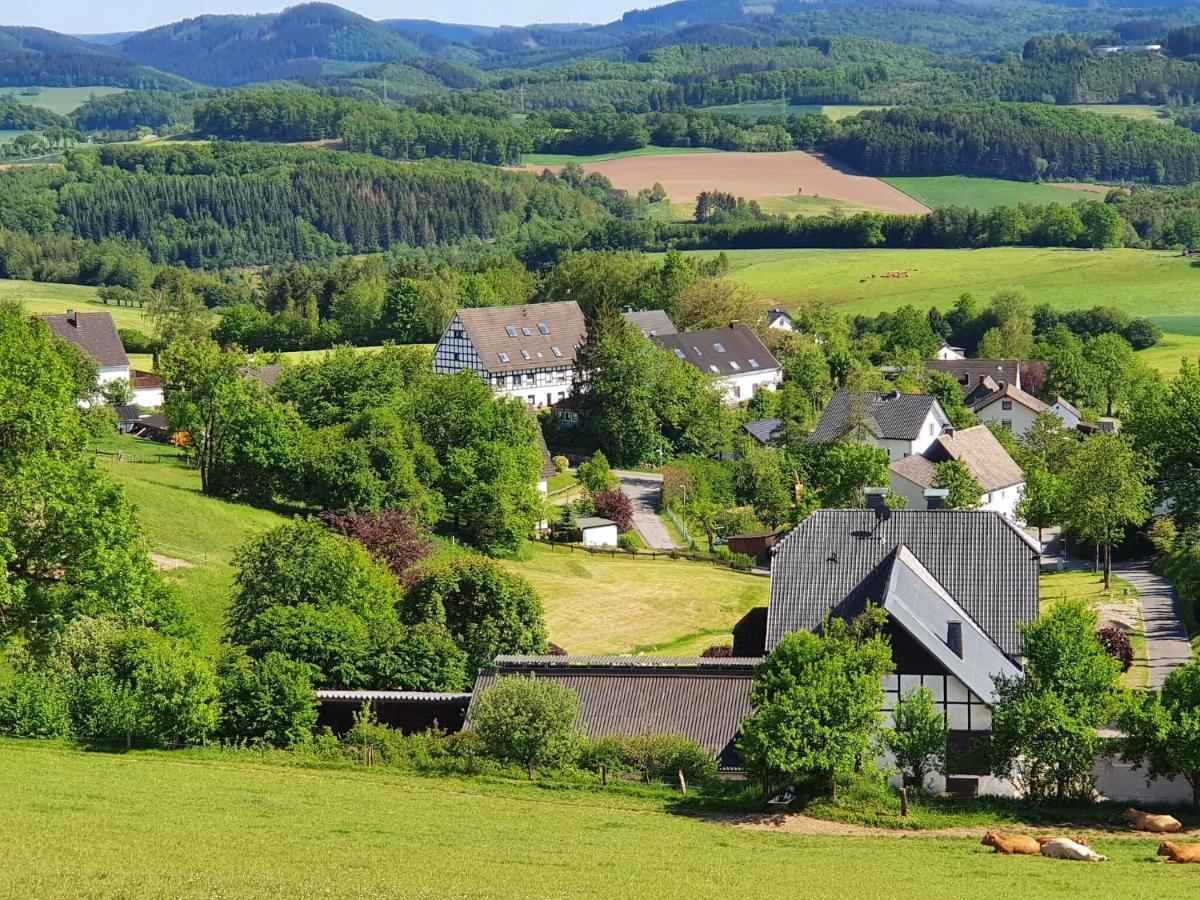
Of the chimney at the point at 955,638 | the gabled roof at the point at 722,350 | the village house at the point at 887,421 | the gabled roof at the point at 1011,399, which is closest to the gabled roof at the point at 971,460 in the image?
the village house at the point at 887,421

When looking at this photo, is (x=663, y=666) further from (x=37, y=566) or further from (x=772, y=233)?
(x=772, y=233)

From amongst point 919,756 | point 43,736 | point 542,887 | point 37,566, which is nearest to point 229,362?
point 37,566

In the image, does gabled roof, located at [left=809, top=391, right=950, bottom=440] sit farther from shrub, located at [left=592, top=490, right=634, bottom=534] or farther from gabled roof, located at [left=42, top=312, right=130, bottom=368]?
gabled roof, located at [left=42, top=312, right=130, bottom=368]

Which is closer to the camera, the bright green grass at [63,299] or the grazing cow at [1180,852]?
the grazing cow at [1180,852]

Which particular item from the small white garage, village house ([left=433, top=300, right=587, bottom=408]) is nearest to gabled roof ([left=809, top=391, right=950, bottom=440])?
the small white garage

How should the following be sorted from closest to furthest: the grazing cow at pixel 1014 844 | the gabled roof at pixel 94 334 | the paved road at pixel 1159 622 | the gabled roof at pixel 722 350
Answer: the grazing cow at pixel 1014 844
the paved road at pixel 1159 622
the gabled roof at pixel 94 334
the gabled roof at pixel 722 350

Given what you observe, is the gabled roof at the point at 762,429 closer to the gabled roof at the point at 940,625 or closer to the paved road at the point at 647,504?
the paved road at the point at 647,504
